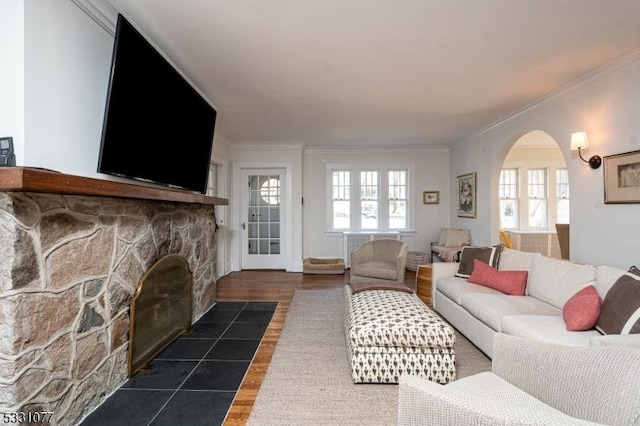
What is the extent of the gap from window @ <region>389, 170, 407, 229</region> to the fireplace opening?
14.9ft

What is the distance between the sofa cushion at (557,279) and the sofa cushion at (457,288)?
0.35 m

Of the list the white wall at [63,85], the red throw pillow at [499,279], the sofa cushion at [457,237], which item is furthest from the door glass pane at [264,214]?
the white wall at [63,85]

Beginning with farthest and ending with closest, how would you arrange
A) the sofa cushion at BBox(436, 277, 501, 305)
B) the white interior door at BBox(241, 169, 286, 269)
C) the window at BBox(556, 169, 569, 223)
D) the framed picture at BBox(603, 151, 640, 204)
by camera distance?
the window at BBox(556, 169, 569, 223) → the white interior door at BBox(241, 169, 286, 269) → the sofa cushion at BBox(436, 277, 501, 305) → the framed picture at BBox(603, 151, 640, 204)

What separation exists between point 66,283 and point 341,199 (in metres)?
5.32

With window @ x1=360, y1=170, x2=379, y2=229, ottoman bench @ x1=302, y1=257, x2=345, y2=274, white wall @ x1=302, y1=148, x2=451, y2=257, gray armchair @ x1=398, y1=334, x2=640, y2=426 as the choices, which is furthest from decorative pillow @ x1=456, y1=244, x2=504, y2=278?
window @ x1=360, y1=170, x2=379, y2=229

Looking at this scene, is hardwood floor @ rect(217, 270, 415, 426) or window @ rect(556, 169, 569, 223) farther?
window @ rect(556, 169, 569, 223)

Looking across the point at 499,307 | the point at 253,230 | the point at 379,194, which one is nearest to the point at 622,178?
the point at 499,307

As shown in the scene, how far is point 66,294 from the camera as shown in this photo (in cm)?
164

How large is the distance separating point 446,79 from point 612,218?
204cm

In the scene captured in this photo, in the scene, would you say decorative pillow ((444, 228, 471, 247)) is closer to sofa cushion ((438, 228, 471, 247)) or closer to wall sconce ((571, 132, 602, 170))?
sofa cushion ((438, 228, 471, 247))

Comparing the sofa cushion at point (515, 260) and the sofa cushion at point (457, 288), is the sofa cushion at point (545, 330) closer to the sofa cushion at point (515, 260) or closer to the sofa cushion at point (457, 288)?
the sofa cushion at point (457, 288)

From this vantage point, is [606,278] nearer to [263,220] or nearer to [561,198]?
[263,220]

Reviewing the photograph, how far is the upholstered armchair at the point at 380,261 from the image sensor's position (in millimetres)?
4285

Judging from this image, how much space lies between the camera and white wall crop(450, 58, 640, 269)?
2678mm
